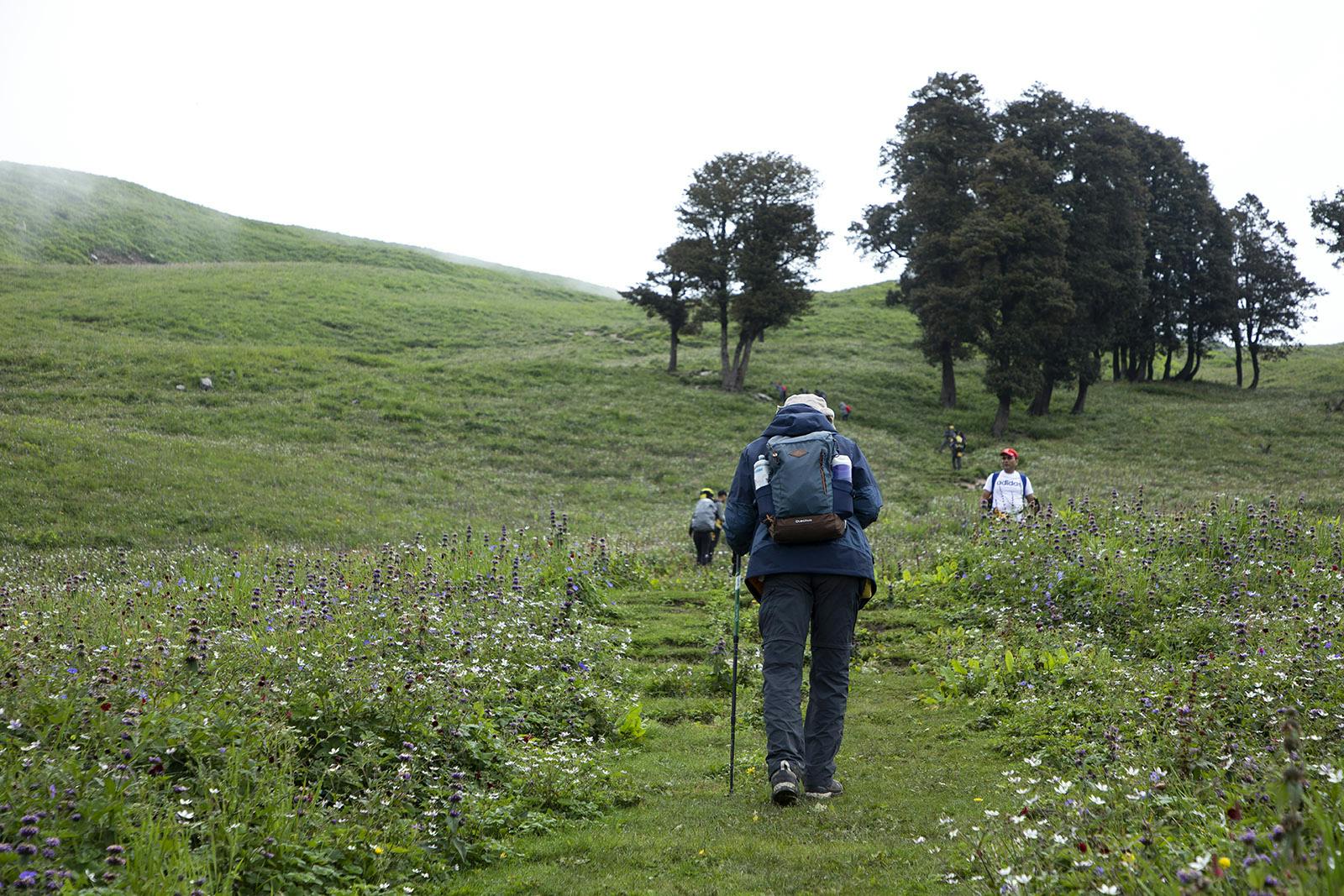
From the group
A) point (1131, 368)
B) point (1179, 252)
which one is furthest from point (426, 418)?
point (1131, 368)

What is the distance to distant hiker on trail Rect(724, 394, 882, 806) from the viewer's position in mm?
6199

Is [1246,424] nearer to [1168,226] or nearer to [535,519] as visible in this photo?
[1168,226]

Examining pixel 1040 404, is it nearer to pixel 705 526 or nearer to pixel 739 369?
pixel 739 369

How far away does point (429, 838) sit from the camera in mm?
4980

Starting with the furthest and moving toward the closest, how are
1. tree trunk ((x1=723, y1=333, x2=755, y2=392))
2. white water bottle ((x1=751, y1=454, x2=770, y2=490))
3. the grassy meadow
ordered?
tree trunk ((x1=723, y1=333, x2=755, y2=392)) < white water bottle ((x1=751, y1=454, x2=770, y2=490)) < the grassy meadow

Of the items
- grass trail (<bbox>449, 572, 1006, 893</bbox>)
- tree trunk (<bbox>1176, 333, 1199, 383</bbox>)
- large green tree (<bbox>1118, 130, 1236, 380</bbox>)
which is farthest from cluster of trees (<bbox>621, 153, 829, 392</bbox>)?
grass trail (<bbox>449, 572, 1006, 893</bbox>)

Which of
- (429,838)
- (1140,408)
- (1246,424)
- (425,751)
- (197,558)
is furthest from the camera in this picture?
(1140,408)

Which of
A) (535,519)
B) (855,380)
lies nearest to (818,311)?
(855,380)

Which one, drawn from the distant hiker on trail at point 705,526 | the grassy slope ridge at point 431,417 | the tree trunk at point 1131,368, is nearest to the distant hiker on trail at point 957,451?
the grassy slope ridge at point 431,417

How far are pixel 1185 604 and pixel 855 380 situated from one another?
4293cm

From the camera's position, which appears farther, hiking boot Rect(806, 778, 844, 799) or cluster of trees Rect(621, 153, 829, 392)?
cluster of trees Rect(621, 153, 829, 392)

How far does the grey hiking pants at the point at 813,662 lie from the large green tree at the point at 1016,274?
3771cm

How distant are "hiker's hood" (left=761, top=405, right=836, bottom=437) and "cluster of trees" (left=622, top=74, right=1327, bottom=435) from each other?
123 feet

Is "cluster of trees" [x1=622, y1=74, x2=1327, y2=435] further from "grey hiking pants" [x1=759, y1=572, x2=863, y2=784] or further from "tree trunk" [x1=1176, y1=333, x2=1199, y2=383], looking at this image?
"grey hiking pants" [x1=759, y1=572, x2=863, y2=784]
